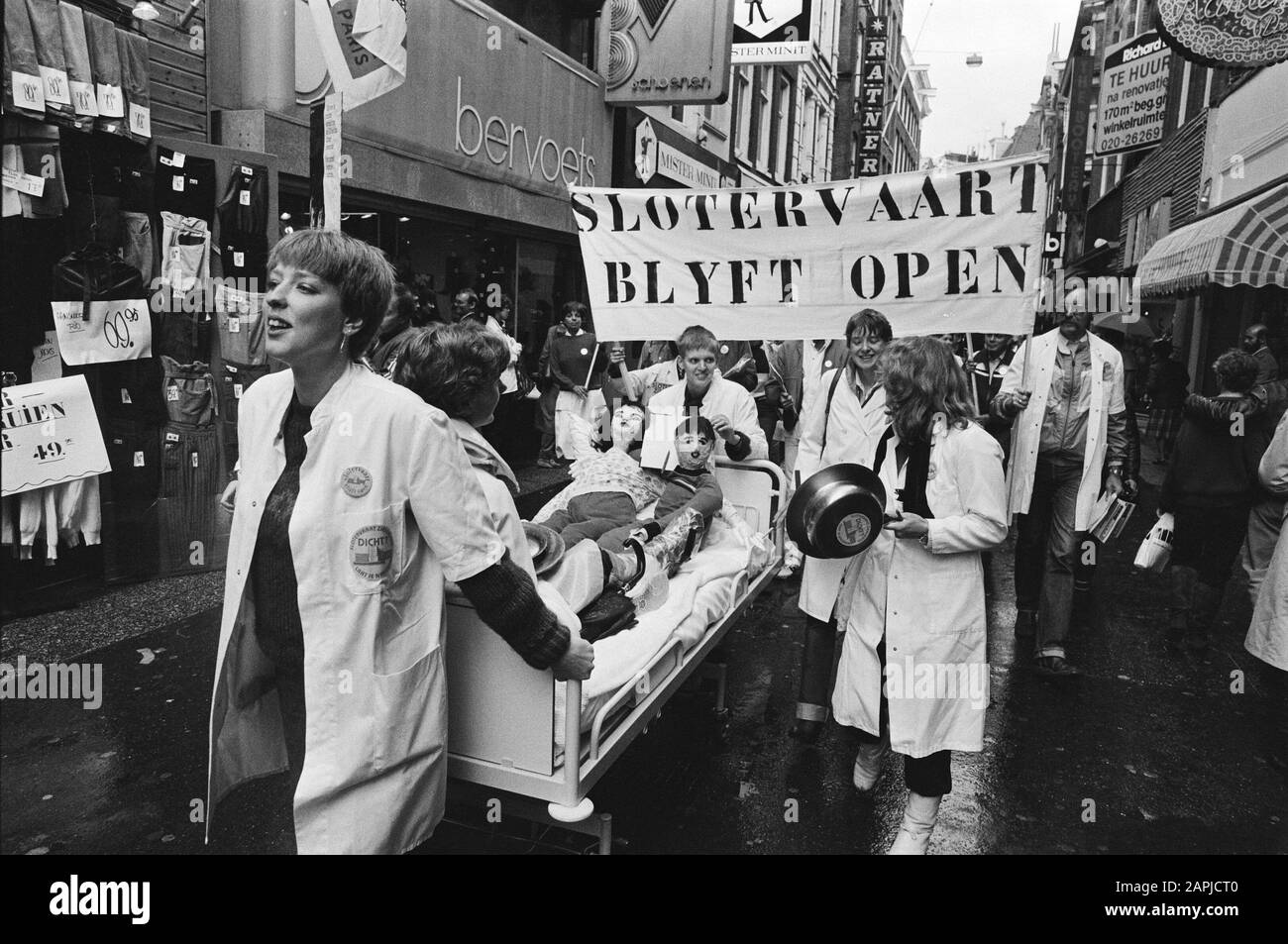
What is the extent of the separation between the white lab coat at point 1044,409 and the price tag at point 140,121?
5475 millimetres

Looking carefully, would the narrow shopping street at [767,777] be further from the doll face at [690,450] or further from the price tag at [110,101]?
the price tag at [110,101]

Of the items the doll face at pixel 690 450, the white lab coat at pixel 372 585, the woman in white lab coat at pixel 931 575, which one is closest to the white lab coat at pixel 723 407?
the doll face at pixel 690 450

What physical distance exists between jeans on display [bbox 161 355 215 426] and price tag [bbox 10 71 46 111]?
1.65m

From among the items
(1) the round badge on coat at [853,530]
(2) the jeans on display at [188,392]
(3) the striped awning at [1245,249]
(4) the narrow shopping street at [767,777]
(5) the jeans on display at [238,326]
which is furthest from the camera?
(3) the striped awning at [1245,249]

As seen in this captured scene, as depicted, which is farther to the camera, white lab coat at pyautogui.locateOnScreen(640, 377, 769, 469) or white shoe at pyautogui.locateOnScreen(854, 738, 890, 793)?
white lab coat at pyautogui.locateOnScreen(640, 377, 769, 469)

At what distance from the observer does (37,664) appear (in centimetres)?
494

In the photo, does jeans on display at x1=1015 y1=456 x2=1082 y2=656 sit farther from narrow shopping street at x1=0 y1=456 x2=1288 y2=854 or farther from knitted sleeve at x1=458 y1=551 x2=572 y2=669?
knitted sleeve at x1=458 y1=551 x2=572 y2=669

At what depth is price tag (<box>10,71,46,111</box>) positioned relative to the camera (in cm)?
515

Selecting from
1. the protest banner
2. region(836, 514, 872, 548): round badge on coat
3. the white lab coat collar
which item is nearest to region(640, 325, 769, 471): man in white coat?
region(836, 514, 872, 548): round badge on coat

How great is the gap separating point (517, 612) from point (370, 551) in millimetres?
385

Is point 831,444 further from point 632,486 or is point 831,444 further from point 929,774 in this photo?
point 929,774

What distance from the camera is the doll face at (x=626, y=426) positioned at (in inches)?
203

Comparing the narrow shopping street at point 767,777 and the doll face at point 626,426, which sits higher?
the doll face at point 626,426
